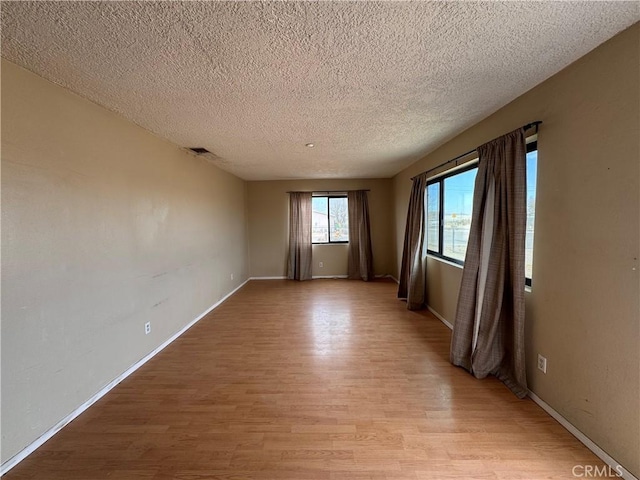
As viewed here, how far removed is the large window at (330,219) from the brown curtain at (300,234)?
210 millimetres

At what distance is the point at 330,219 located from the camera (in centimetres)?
609

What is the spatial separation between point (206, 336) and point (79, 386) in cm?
128

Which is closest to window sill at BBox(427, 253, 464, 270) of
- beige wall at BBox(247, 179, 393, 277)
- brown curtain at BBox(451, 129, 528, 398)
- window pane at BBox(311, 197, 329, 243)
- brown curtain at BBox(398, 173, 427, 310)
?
brown curtain at BBox(398, 173, 427, 310)

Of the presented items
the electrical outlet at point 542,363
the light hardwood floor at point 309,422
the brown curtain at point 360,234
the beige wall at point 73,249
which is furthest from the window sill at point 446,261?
the beige wall at point 73,249

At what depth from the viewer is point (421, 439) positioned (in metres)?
1.55

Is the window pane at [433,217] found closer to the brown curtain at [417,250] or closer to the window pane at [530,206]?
the brown curtain at [417,250]

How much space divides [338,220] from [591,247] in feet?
15.7

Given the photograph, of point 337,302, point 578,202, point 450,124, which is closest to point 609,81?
point 578,202

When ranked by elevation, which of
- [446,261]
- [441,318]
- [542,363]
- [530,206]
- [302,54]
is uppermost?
[302,54]

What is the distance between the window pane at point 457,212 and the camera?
9.55ft

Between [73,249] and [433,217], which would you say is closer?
[73,249]

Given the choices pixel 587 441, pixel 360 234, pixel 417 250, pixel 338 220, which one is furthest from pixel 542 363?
pixel 338 220

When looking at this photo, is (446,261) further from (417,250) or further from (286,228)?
(286,228)

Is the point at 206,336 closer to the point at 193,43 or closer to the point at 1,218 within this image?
the point at 1,218
